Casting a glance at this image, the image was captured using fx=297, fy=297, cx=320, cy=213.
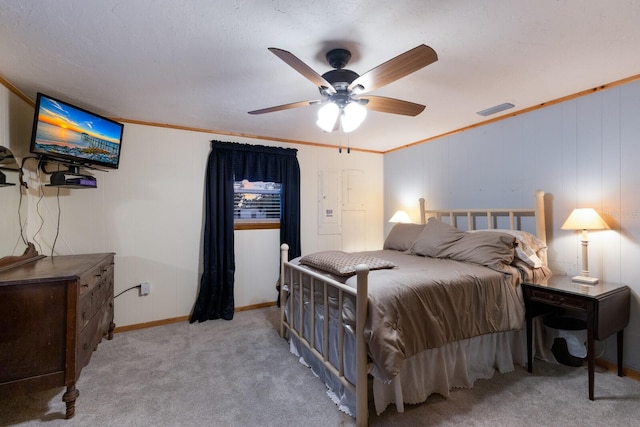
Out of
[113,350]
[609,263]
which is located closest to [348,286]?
[609,263]

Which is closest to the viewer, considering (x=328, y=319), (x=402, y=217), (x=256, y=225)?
(x=328, y=319)

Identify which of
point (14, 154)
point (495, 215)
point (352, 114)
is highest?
point (352, 114)

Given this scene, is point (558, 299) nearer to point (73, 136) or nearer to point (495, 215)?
point (495, 215)

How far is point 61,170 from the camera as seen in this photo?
9.12ft

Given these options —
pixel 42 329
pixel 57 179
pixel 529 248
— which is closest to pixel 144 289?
pixel 57 179

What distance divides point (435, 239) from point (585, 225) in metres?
1.10

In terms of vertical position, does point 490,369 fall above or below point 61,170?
below

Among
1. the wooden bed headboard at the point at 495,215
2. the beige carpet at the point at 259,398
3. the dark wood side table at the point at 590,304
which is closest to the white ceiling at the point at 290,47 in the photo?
the wooden bed headboard at the point at 495,215

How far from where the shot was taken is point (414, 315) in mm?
1772

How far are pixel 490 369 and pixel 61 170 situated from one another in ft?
13.2

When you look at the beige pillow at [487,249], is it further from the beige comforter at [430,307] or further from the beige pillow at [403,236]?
the beige pillow at [403,236]

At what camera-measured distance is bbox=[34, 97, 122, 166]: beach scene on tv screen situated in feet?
7.43

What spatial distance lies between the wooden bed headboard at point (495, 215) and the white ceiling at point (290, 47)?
96 cm

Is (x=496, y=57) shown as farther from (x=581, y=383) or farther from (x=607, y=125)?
(x=581, y=383)
